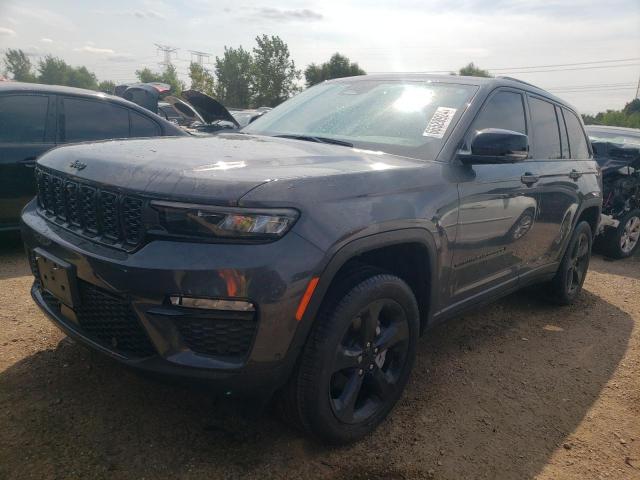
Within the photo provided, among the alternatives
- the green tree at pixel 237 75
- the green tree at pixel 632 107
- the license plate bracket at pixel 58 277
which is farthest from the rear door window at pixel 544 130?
the green tree at pixel 632 107

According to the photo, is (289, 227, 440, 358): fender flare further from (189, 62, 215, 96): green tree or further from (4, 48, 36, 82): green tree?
(4, 48, 36, 82): green tree

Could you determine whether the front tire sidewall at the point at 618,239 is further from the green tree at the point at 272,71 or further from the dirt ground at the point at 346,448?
the green tree at the point at 272,71

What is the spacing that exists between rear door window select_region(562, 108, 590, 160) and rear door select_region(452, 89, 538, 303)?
3.02 feet

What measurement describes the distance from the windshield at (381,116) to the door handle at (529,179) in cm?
67

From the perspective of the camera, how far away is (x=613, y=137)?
7.68 metres

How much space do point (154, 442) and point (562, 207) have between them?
10.6 ft

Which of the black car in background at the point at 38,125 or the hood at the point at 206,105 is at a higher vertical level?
the hood at the point at 206,105

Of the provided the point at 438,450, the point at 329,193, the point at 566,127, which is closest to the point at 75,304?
the point at 329,193

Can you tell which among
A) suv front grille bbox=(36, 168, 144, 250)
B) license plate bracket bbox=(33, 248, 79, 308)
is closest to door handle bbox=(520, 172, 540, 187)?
suv front grille bbox=(36, 168, 144, 250)

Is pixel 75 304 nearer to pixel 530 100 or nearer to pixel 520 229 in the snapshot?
pixel 520 229

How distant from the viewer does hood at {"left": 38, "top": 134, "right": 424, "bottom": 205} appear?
1891 millimetres

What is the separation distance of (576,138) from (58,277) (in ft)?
13.4

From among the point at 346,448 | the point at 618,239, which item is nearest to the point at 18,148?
the point at 346,448

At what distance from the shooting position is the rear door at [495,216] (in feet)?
9.30
